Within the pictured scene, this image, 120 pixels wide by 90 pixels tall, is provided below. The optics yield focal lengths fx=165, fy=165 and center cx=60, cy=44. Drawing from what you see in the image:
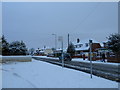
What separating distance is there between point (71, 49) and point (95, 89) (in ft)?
136

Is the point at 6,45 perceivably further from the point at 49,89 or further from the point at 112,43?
the point at 49,89

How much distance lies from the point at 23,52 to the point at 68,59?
621 inches

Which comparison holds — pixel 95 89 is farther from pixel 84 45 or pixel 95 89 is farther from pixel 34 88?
pixel 84 45

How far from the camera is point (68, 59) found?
34562mm

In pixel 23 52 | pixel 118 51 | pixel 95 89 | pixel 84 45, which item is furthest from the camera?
pixel 84 45

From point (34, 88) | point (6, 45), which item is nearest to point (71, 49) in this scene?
point (6, 45)

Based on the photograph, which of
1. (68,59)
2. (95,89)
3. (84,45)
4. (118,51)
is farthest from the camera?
(84,45)

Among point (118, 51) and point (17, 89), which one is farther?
point (118, 51)

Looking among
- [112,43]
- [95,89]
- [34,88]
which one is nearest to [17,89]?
[34,88]

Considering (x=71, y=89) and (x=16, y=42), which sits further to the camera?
A: (x=16, y=42)

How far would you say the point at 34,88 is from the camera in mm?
8055

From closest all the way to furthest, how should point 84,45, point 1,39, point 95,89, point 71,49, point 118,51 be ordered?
point 95,89, point 118,51, point 1,39, point 71,49, point 84,45

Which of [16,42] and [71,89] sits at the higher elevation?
[16,42]

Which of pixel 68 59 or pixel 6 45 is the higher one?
pixel 6 45
